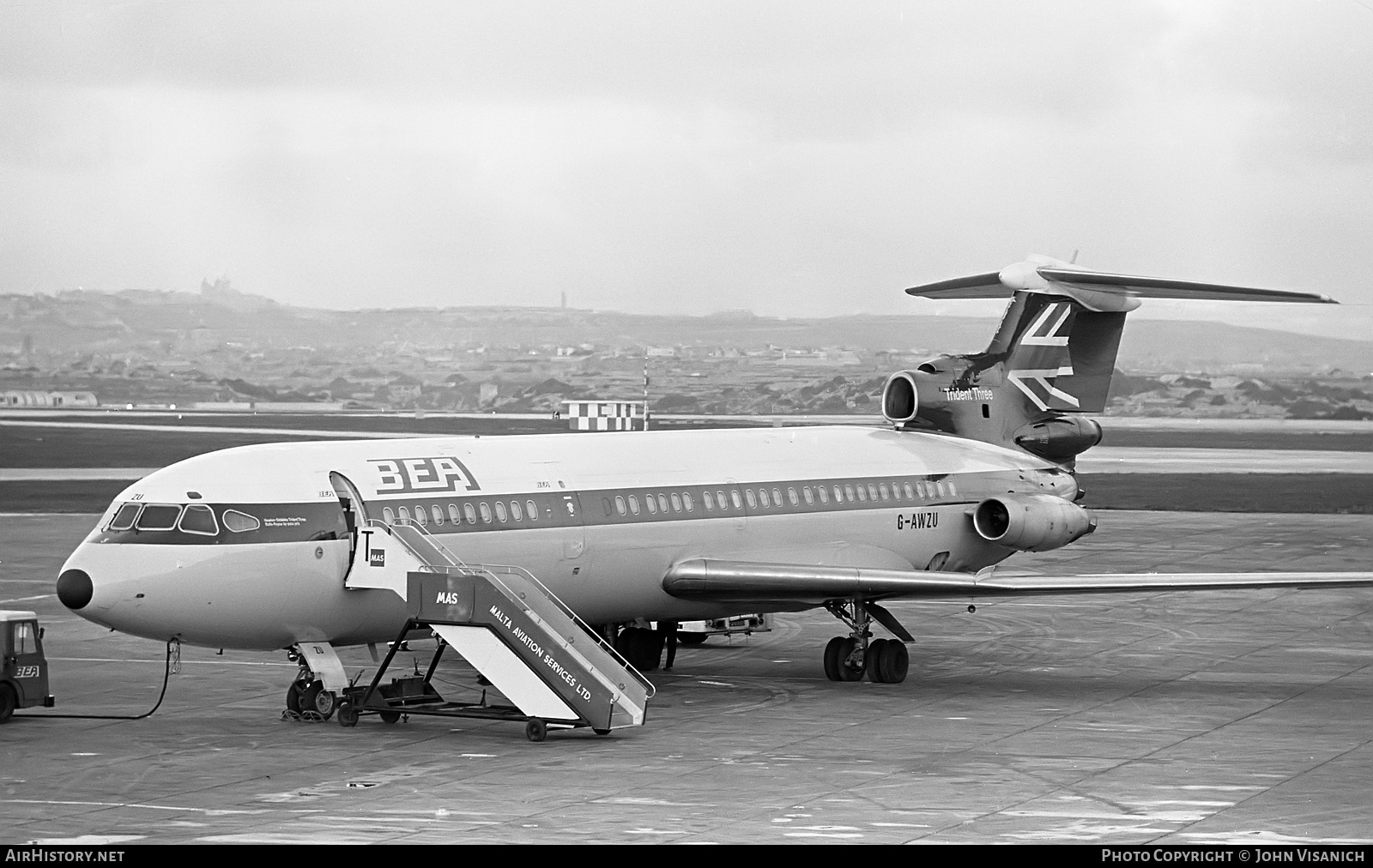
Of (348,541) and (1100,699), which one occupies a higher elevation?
(348,541)

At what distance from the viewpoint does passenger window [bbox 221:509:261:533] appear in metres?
21.3

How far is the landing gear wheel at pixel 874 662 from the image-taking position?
25.9 m

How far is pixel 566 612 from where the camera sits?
21.9 meters

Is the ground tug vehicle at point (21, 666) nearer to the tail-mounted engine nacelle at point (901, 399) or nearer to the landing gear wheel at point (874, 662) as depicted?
the landing gear wheel at point (874, 662)

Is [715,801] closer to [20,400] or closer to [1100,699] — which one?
[1100,699]

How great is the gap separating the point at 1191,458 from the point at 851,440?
58.9 meters

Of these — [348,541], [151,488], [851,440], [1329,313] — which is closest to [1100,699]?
[851,440]

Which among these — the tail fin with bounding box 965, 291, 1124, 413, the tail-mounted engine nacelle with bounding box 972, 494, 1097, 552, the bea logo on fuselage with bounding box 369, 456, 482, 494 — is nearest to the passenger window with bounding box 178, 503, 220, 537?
the bea logo on fuselage with bounding box 369, 456, 482, 494

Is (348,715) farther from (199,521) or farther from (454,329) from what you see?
(454,329)

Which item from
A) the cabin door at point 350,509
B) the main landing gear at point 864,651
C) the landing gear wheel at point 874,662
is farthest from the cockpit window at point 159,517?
the landing gear wheel at point 874,662

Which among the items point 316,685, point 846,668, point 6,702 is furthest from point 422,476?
point 846,668

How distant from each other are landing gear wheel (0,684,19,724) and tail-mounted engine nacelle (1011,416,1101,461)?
1631cm

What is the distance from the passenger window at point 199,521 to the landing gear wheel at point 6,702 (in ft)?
10.2

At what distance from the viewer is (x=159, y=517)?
21.3 m
